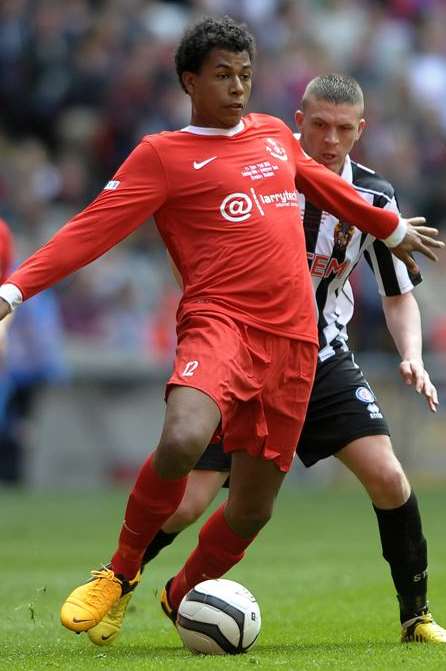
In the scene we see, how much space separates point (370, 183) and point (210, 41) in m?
1.13

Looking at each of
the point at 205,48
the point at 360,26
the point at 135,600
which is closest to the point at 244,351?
the point at 205,48

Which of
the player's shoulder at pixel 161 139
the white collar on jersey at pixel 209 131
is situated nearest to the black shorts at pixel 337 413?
the white collar on jersey at pixel 209 131

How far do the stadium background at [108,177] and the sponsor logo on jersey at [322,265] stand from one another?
9476 mm

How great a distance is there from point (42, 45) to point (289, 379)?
39.0 ft

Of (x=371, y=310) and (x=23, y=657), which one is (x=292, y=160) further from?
(x=371, y=310)

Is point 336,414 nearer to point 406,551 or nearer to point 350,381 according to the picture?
point 350,381

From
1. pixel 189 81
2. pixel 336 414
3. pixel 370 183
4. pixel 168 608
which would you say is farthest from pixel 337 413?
pixel 189 81

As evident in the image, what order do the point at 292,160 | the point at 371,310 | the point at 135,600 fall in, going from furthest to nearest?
the point at 371,310
the point at 135,600
the point at 292,160

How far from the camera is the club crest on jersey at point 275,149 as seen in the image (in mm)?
6336

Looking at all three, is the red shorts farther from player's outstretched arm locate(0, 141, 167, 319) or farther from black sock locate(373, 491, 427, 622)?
black sock locate(373, 491, 427, 622)

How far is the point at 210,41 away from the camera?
6180mm

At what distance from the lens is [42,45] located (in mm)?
17281

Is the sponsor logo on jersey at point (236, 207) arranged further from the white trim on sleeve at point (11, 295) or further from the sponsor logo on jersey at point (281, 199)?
the white trim on sleeve at point (11, 295)

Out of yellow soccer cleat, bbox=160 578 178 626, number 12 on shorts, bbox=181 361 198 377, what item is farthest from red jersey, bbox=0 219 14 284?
number 12 on shorts, bbox=181 361 198 377
